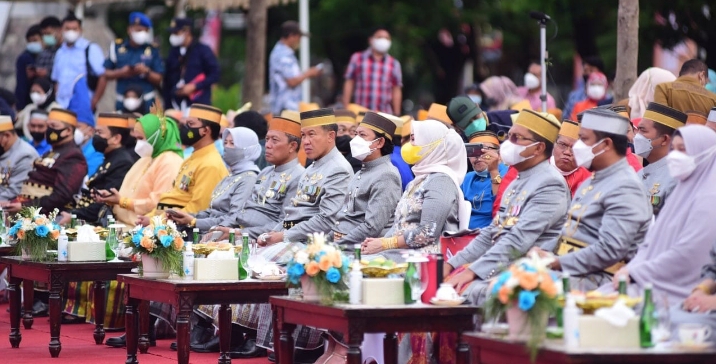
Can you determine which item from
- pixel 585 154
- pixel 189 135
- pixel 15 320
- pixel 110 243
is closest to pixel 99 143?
pixel 189 135

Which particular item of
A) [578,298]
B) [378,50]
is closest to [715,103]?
[578,298]

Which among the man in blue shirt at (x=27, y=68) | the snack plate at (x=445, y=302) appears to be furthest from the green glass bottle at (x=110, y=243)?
the man in blue shirt at (x=27, y=68)

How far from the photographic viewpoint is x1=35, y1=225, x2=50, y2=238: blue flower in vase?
10727mm

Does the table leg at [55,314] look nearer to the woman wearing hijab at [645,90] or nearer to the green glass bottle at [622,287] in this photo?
the woman wearing hijab at [645,90]

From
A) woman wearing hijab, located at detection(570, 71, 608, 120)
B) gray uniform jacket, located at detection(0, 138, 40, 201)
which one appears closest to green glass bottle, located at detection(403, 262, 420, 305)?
woman wearing hijab, located at detection(570, 71, 608, 120)

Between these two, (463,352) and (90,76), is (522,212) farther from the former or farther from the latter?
(90,76)

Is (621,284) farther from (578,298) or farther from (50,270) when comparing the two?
(50,270)

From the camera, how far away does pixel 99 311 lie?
1130 centimetres

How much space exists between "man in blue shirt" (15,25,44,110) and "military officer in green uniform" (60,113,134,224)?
5.26 metres

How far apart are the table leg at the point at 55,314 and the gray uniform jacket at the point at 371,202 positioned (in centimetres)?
224

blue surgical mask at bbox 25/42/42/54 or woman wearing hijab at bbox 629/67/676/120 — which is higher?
blue surgical mask at bbox 25/42/42/54

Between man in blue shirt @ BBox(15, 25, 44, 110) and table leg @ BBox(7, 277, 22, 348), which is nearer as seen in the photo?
table leg @ BBox(7, 277, 22, 348)

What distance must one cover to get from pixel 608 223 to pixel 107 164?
7.25 meters

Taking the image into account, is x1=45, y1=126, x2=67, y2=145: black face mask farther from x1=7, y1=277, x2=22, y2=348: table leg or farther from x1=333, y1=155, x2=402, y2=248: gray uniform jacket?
x1=333, y1=155, x2=402, y2=248: gray uniform jacket
